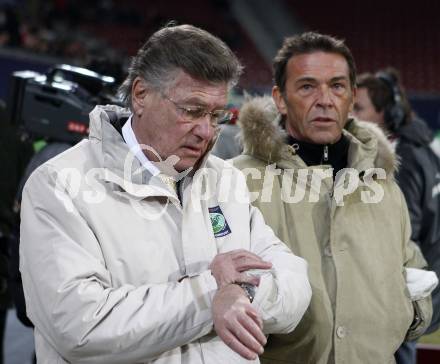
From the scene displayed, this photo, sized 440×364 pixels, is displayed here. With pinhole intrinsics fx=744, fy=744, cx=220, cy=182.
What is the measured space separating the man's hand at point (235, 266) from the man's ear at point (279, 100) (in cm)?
85

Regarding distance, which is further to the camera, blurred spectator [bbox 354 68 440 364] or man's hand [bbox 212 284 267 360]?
blurred spectator [bbox 354 68 440 364]

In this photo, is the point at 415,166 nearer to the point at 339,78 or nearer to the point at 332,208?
the point at 339,78

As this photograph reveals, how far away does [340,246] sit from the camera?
6.55 feet

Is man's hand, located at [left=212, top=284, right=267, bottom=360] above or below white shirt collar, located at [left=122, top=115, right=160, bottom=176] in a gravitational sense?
below

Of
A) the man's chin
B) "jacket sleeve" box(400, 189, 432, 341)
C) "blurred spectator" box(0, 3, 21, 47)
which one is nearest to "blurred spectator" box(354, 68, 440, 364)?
"jacket sleeve" box(400, 189, 432, 341)

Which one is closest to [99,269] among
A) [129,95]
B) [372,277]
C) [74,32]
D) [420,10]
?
[129,95]

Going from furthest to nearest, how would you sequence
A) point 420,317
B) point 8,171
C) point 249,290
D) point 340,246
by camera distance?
1. point 8,171
2. point 420,317
3. point 340,246
4. point 249,290

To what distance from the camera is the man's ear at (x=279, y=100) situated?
88.4 inches

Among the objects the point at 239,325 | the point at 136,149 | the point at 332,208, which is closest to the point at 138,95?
the point at 136,149

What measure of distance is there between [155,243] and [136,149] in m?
0.21

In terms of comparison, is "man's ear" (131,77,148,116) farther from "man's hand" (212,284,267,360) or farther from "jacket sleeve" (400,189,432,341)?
"jacket sleeve" (400,189,432,341)

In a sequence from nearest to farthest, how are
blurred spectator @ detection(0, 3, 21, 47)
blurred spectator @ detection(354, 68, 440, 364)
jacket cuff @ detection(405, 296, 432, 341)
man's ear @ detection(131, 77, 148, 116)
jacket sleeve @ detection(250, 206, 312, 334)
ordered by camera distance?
1. jacket sleeve @ detection(250, 206, 312, 334)
2. man's ear @ detection(131, 77, 148, 116)
3. jacket cuff @ detection(405, 296, 432, 341)
4. blurred spectator @ detection(354, 68, 440, 364)
5. blurred spectator @ detection(0, 3, 21, 47)

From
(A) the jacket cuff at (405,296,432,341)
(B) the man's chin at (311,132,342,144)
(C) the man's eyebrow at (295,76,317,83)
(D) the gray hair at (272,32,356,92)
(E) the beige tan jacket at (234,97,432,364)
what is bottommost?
(A) the jacket cuff at (405,296,432,341)

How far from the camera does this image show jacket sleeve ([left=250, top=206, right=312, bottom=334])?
4.91ft
